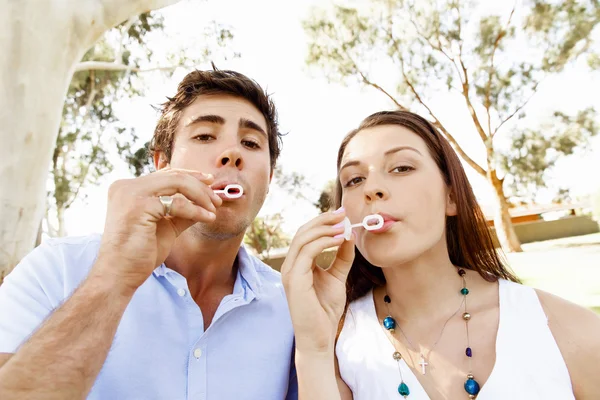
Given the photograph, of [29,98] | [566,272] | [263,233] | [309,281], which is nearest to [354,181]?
[309,281]

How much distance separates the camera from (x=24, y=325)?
1663 mm

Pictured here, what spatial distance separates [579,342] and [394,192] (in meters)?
0.94

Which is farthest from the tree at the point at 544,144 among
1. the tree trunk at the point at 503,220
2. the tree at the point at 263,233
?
the tree at the point at 263,233

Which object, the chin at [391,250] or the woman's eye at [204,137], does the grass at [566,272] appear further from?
the woman's eye at [204,137]

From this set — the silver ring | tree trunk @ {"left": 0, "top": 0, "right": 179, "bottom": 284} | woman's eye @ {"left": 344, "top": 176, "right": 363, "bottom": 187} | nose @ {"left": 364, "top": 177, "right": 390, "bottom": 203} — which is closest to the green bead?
nose @ {"left": 364, "top": 177, "right": 390, "bottom": 203}

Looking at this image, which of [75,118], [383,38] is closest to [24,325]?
[75,118]

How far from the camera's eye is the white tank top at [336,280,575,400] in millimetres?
1691

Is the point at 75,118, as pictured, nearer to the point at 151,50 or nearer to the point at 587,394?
the point at 151,50

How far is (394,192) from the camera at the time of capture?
189 centimetres

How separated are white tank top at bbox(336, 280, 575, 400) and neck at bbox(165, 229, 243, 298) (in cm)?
71

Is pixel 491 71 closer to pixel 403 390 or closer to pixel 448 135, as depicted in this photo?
pixel 448 135

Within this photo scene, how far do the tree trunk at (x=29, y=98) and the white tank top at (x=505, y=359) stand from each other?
14.3 ft

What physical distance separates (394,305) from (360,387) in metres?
0.45

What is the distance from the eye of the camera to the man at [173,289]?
4.58 feet
